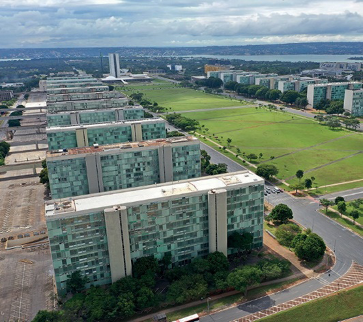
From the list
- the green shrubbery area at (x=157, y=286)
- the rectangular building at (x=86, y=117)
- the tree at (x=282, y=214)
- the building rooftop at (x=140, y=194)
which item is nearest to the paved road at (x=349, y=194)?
the tree at (x=282, y=214)

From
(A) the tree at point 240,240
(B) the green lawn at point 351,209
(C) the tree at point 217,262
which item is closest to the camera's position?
(C) the tree at point 217,262

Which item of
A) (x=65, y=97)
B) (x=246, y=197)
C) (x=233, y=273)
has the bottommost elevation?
(x=233, y=273)

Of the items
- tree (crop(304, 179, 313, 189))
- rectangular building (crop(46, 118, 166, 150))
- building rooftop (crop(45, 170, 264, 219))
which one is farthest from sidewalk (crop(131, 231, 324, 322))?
rectangular building (crop(46, 118, 166, 150))

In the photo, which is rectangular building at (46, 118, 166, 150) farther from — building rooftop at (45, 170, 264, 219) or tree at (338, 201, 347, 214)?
tree at (338, 201, 347, 214)

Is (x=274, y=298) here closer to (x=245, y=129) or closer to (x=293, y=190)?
(x=293, y=190)

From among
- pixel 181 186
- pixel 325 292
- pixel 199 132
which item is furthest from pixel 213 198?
pixel 199 132

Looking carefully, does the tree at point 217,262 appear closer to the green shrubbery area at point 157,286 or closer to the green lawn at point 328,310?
the green shrubbery area at point 157,286
